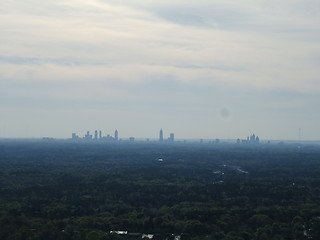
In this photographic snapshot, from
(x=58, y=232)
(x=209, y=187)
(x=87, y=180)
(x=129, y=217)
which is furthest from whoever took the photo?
(x=87, y=180)

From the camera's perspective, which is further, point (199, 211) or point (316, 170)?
point (316, 170)

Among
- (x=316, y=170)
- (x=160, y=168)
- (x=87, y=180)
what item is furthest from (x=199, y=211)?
(x=316, y=170)

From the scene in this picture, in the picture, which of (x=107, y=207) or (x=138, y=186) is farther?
(x=138, y=186)

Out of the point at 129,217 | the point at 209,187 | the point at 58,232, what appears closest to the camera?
the point at 58,232

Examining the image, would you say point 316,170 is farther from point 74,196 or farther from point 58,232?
point 58,232

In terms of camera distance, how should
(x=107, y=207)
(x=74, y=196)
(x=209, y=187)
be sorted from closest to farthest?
(x=107, y=207) → (x=74, y=196) → (x=209, y=187)

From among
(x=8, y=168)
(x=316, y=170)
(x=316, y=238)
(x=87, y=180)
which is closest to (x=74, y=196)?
(x=87, y=180)

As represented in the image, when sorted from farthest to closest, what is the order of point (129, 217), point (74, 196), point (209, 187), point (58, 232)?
1. point (209, 187)
2. point (74, 196)
3. point (129, 217)
4. point (58, 232)

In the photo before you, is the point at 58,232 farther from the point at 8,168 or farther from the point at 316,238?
the point at 8,168
